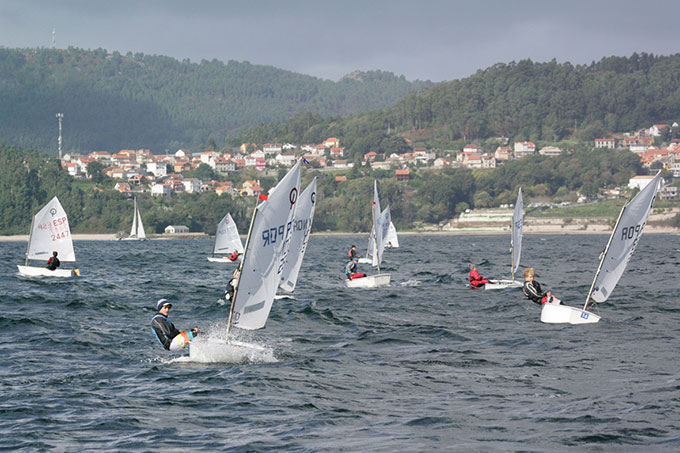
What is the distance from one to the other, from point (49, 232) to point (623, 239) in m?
35.0

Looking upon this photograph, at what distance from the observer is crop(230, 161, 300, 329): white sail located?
65.2ft

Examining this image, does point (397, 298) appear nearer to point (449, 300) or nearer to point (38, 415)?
point (449, 300)

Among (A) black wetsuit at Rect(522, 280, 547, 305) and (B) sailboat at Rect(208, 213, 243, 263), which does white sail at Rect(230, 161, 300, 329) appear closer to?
(A) black wetsuit at Rect(522, 280, 547, 305)

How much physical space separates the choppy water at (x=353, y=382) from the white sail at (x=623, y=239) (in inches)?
53.3

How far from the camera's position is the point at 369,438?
48.2ft

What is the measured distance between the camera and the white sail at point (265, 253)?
65.2 ft

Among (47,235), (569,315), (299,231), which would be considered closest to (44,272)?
(47,235)

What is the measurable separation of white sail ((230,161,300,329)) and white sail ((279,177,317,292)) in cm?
532

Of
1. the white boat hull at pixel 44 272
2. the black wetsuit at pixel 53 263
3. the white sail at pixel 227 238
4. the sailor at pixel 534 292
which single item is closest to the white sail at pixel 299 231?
the sailor at pixel 534 292

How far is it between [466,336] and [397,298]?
1243 cm

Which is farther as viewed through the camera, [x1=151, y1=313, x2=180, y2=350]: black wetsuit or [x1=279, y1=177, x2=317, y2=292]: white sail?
[x1=279, y1=177, x2=317, y2=292]: white sail

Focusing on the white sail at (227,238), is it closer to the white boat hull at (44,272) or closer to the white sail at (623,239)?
the white boat hull at (44,272)

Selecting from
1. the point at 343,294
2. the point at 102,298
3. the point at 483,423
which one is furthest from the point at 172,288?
the point at 483,423

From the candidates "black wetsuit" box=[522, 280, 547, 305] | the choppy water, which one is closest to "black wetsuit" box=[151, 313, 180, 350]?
the choppy water
